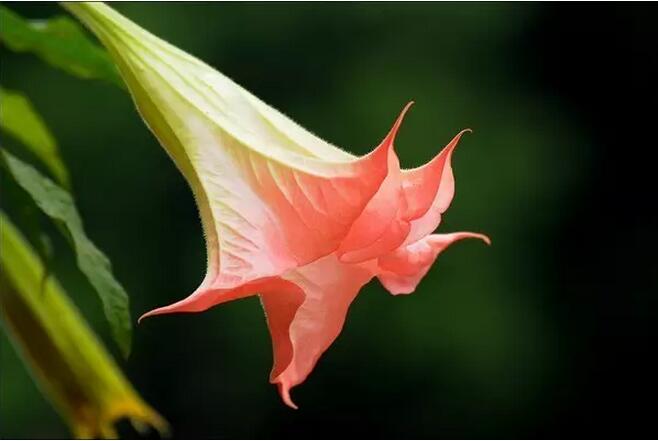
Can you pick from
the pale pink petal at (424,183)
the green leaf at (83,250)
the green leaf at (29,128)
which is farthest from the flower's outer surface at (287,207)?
the green leaf at (29,128)

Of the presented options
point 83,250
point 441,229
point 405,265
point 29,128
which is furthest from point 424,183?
point 441,229

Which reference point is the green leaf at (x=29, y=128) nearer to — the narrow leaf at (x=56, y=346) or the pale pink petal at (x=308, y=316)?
the narrow leaf at (x=56, y=346)

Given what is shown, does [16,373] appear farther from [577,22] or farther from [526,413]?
[577,22]

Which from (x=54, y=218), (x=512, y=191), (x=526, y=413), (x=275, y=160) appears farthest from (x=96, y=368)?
(x=526, y=413)

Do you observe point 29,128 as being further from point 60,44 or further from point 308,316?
point 308,316

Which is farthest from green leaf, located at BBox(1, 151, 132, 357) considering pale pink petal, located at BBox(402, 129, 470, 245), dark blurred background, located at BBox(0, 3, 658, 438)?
dark blurred background, located at BBox(0, 3, 658, 438)

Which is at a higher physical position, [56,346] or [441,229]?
[56,346]

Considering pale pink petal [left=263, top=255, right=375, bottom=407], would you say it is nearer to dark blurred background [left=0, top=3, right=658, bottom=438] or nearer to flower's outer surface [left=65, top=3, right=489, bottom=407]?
flower's outer surface [left=65, top=3, right=489, bottom=407]

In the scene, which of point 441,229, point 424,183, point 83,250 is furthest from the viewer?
point 441,229

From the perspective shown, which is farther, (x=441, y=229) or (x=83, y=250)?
(x=441, y=229)
